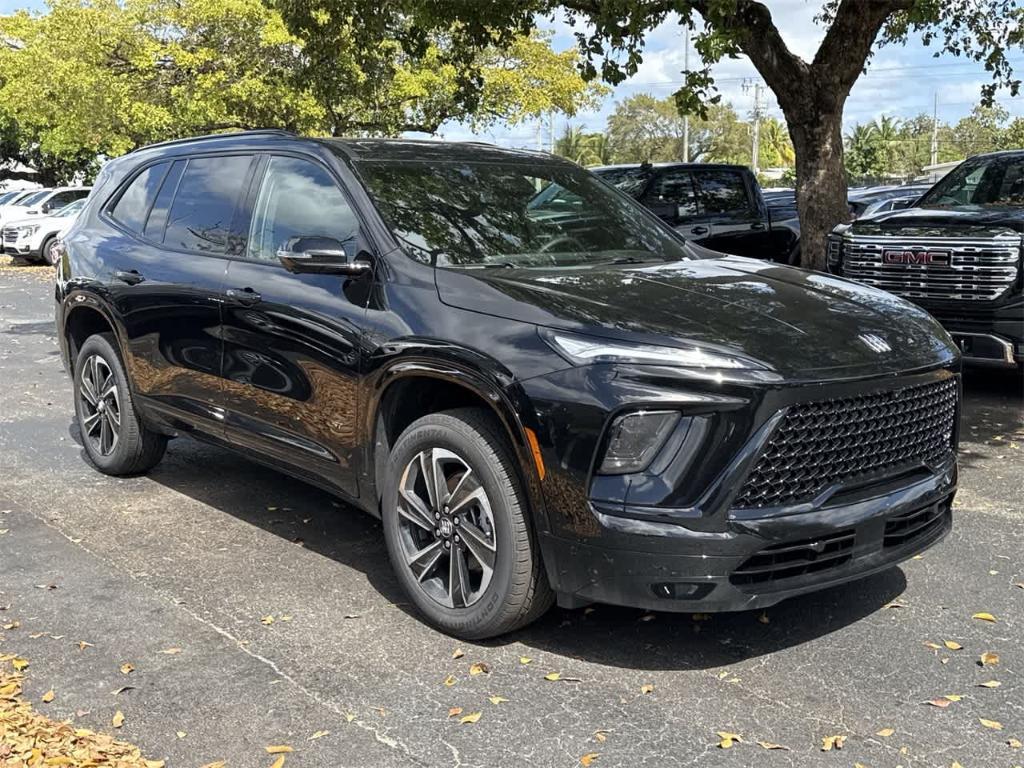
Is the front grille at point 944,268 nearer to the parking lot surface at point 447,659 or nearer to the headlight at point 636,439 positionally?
the parking lot surface at point 447,659

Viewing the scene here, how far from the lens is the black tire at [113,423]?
6082mm

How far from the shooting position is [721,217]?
12.5 m

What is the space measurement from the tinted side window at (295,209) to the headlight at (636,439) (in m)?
1.67

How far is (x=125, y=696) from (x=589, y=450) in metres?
1.76

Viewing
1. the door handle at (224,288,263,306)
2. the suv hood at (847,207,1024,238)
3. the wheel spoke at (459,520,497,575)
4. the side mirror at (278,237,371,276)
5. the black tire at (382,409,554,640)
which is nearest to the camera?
the black tire at (382,409,554,640)

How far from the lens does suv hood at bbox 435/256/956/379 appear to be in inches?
142

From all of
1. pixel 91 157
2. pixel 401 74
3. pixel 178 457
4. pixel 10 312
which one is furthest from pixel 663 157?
pixel 178 457

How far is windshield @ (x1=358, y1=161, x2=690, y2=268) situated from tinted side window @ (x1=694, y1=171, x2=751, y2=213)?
24.0 ft

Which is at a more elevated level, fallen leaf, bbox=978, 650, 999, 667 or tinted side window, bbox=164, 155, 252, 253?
tinted side window, bbox=164, 155, 252, 253

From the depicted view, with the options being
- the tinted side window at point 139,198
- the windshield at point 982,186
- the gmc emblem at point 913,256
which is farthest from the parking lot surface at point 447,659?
the windshield at point 982,186

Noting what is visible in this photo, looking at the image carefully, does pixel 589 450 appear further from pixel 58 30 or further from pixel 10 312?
pixel 58 30

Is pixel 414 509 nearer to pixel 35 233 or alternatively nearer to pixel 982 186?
pixel 982 186

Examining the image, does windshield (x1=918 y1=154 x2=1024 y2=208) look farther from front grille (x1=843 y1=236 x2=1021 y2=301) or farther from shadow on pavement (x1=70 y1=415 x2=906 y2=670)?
shadow on pavement (x1=70 y1=415 x2=906 y2=670)

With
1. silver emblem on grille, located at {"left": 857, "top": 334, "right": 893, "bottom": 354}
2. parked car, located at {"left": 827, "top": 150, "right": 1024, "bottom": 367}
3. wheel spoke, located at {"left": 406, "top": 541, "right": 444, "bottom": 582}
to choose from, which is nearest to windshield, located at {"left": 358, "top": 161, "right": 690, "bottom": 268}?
wheel spoke, located at {"left": 406, "top": 541, "right": 444, "bottom": 582}
